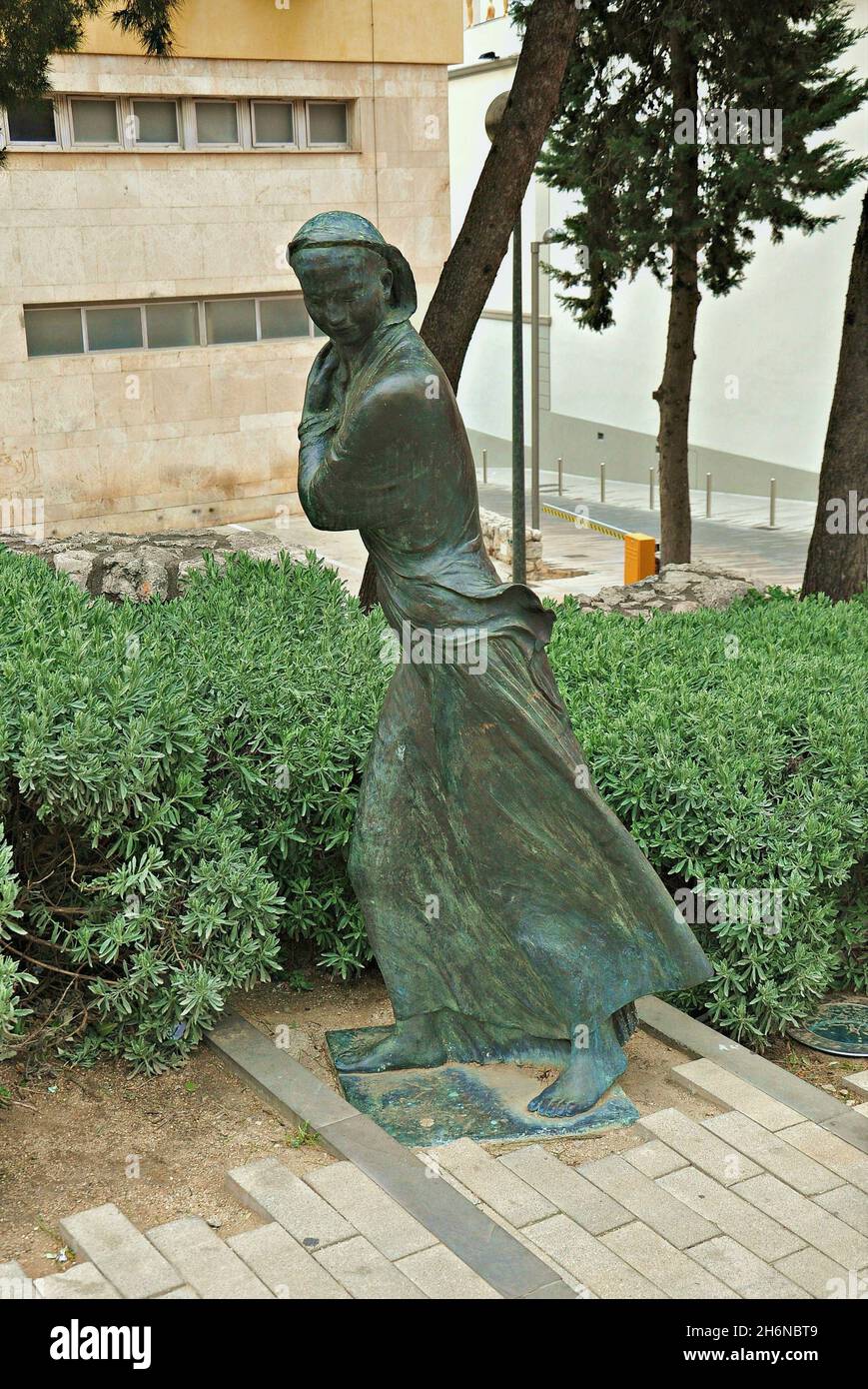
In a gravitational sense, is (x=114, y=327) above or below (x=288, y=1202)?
above

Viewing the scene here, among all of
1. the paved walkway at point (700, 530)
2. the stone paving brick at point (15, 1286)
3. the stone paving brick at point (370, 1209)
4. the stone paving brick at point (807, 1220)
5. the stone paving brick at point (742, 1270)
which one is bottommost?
the paved walkway at point (700, 530)

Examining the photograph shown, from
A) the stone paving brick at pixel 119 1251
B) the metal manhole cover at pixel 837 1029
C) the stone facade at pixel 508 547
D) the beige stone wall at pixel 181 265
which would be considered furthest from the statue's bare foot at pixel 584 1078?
the beige stone wall at pixel 181 265

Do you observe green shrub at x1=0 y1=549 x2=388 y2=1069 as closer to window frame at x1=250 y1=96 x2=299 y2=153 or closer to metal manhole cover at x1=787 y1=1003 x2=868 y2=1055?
metal manhole cover at x1=787 y1=1003 x2=868 y2=1055

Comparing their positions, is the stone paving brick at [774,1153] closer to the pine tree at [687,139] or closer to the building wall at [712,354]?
the pine tree at [687,139]

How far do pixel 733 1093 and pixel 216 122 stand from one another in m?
19.8

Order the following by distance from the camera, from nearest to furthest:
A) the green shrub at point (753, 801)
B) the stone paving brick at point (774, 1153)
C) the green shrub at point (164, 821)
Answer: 1. the stone paving brick at point (774, 1153)
2. the green shrub at point (164, 821)
3. the green shrub at point (753, 801)

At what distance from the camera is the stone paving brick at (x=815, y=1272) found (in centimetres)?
372

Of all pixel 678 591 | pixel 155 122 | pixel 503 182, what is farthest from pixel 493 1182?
pixel 155 122

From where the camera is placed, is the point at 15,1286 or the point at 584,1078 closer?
the point at 15,1286

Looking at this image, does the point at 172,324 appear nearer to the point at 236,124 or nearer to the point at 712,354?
the point at 236,124

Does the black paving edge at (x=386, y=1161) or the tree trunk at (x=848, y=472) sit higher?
the tree trunk at (x=848, y=472)

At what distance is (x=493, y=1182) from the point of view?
163 inches

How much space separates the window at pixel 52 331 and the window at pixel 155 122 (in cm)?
272

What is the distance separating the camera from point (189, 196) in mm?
21219
